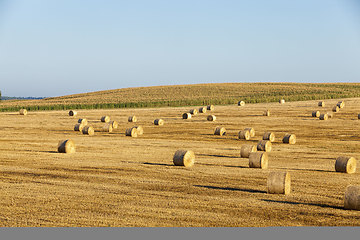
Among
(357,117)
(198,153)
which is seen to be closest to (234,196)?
(198,153)

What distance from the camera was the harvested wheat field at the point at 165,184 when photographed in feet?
42.4

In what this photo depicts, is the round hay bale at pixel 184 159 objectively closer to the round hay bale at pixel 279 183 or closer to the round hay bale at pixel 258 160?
the round hay bale at pixel 258 160

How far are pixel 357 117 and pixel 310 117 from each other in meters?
4.13

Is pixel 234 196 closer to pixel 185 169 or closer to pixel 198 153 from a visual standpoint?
pixel 185 169

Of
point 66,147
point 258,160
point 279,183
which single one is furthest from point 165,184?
point 66,147

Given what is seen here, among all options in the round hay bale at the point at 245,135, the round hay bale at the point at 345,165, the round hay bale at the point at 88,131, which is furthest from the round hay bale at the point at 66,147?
the round hay bale at the point at 345,165

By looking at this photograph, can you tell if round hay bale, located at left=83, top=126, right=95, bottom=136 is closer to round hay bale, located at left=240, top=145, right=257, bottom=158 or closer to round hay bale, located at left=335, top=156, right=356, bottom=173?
round hay bale, located at left=240, top=145, right=257, bottom=158

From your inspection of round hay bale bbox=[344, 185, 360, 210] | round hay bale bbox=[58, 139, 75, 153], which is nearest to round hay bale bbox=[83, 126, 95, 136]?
round hay bale bbox=[58, 139, 75, 153]

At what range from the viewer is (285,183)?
50.2 ft

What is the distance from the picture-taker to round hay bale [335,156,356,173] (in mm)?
Result: 19031

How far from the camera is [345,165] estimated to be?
1905 centimetres

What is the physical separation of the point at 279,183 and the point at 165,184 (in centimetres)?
383

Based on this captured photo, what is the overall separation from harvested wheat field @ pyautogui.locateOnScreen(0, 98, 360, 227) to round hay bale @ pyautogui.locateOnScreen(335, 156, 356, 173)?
0.26 m

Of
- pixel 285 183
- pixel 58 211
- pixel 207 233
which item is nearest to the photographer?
pixel 207 233
